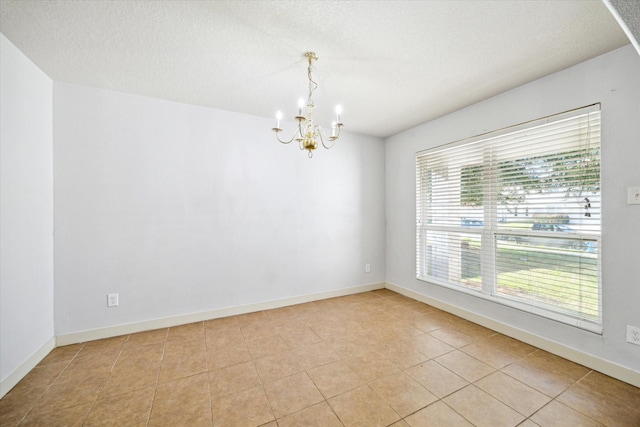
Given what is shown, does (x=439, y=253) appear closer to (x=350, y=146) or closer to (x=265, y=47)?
(x=350, y=146)

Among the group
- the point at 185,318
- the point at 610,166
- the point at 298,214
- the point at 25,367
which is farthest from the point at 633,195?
the point at 25,367

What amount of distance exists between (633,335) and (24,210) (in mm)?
4658

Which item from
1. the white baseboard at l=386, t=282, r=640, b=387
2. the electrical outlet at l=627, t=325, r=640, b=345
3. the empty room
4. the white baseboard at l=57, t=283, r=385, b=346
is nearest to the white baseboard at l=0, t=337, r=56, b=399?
the empty room

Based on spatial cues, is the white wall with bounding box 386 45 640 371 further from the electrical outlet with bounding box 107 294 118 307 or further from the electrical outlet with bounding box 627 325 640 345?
the electrical outlet with bounding box 107 294 118 307

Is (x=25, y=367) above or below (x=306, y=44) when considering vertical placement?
below

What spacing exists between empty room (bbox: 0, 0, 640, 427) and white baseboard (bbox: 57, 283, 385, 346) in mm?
25

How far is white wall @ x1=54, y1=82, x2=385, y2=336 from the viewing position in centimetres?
247

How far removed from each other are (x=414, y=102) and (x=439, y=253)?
1929 millimetres

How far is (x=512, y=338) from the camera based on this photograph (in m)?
2.51

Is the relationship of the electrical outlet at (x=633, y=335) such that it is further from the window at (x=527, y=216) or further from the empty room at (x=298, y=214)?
the window at (x=527, y=216)

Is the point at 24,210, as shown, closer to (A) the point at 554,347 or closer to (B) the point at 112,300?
(B) the point at 112,300

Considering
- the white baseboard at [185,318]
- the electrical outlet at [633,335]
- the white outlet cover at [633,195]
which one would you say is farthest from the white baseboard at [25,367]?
the white outlet cover at [633,195]

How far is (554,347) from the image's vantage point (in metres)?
2.24

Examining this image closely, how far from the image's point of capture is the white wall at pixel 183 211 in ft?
8.10
